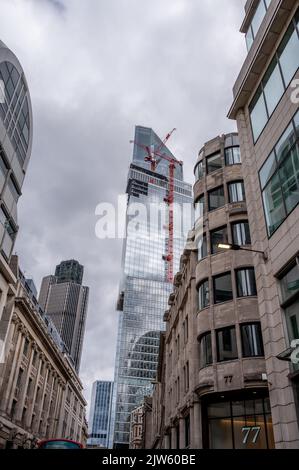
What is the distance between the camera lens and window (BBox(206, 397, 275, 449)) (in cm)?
2255

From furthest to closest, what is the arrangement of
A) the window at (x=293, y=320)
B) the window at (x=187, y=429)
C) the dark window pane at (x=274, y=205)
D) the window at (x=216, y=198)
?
the window at (x=216, y=198)
the window at (x=187, y=429)
the dark window pane at (x=274, y=205)
the window at (x=293, y=320)

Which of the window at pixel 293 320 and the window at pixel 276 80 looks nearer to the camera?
the window at pixel 293 320

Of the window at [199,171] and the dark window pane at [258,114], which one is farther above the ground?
the window at [199,171]

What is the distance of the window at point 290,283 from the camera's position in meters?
15.7

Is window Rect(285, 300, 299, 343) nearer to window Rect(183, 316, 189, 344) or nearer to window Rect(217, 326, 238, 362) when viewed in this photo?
window Rect(217, 326, 238, 362)

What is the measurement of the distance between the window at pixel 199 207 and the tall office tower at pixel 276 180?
10643 millimetres

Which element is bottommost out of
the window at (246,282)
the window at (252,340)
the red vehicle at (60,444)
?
the red vehicle at (60,444)

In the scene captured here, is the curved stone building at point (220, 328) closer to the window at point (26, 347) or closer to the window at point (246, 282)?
the window at point (246, 282)

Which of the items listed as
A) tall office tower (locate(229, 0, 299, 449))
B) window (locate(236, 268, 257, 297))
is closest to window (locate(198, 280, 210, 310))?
window (locate(236, 268, 257, 297))

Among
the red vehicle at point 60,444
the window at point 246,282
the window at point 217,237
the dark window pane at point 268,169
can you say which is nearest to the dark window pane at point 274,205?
the dark window pane at point 268,169

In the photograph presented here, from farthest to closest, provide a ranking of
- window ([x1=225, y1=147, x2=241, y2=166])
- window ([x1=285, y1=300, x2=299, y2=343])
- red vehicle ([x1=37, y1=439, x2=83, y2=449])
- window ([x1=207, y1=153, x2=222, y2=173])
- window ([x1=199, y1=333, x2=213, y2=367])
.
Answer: window ([x1=207, y1=153, x2=222, y2=173]) < window ([x1=225, y1=147, x2=241, y2=166]) < window ([x1=199, y1=333, x2=213, y2=367]) < red vehicle ([x1=37, y1=439, x2=83, y2=449]) < window ([x1=285, y1=300, x2=299, y2=343])

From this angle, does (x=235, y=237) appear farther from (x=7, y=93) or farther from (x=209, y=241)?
(x=7, y=93)

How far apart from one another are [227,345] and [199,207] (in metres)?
12.5

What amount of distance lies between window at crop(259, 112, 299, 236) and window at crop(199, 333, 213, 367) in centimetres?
1127
